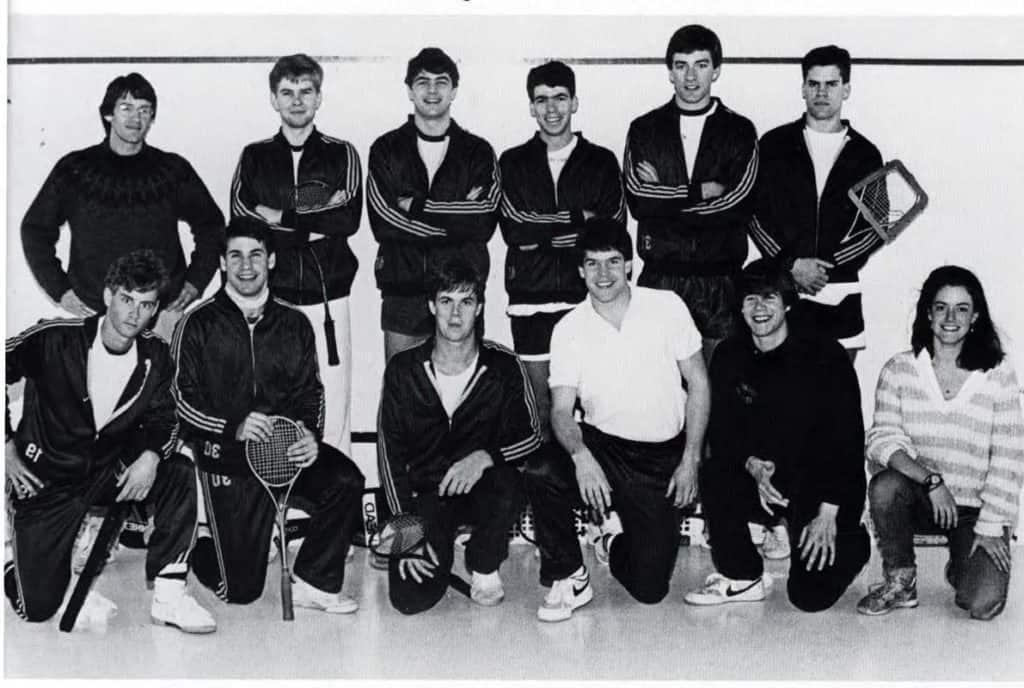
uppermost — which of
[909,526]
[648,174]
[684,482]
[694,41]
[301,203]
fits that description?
[694,41]

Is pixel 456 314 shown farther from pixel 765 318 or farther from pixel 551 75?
pixel 765 318

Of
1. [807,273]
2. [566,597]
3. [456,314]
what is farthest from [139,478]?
[807,273]

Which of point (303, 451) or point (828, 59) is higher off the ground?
point (828, 59)

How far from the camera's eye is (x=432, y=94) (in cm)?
394

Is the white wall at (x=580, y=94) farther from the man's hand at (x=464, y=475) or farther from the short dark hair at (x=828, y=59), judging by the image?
the man's hand at (x=464, y=475)

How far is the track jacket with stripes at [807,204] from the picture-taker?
13.1 ft

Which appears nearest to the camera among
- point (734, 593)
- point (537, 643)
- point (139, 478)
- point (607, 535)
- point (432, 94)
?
point (537, 643)

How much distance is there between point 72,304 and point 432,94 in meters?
1.37

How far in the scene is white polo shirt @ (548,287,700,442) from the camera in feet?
12.8

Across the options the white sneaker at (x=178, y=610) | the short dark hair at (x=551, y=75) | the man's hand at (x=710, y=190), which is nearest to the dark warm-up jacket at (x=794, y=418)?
the man's hand at (x=710, y=190)

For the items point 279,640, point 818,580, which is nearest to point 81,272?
→ point 279,640

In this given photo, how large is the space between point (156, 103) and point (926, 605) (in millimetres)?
2977

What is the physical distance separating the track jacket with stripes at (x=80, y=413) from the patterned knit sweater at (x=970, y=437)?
230 cm

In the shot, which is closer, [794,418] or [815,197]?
[794,418]
